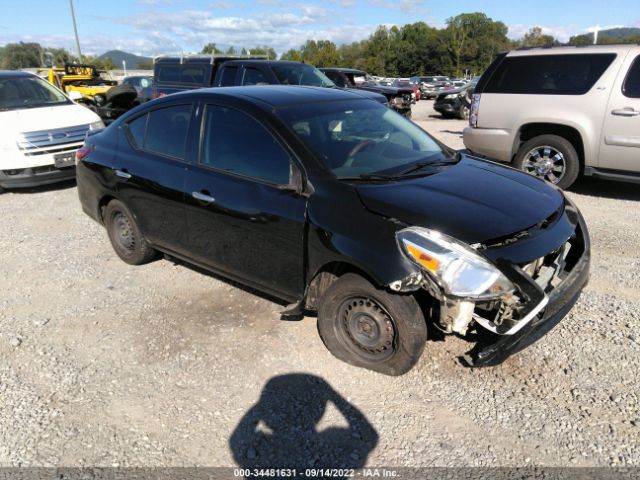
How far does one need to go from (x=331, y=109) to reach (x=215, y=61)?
8286mm

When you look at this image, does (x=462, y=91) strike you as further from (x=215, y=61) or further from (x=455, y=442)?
(x=455, y=442)

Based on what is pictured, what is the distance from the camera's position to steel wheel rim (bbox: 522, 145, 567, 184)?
6.72m

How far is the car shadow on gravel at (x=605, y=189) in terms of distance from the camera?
6836 millimetres

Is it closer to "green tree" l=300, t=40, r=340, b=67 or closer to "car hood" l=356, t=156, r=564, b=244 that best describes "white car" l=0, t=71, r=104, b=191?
"car hood" l=356, t=156, r=564, b=244

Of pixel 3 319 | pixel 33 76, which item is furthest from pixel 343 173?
pixel 33 76

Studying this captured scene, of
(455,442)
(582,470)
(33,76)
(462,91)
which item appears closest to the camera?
(582,470)

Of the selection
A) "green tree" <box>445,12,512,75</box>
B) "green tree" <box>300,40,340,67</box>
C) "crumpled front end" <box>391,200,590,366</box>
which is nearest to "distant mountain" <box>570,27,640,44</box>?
"crumpled front end" <box>391,200,590,366</box>

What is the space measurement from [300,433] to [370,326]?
765 millimetres

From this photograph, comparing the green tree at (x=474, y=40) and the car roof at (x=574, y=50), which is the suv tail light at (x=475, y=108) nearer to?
the car roof at (x=574, y=50)

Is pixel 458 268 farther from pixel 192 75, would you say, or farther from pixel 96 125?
pixel 192 75

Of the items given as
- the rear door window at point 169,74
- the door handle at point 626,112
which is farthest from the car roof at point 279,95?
the rear door window at point 169,74

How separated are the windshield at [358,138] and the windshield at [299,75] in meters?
6.35

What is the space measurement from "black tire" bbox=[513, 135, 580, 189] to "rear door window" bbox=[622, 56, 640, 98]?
882 mm

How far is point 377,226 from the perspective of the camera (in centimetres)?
287
